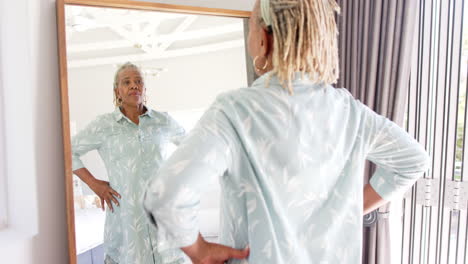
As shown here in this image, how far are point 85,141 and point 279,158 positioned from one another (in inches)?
29.0

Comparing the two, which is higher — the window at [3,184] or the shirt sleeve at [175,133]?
the shirt sleeve at [175,133]

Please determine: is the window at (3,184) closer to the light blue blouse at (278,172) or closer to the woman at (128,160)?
the woman at (128,160)

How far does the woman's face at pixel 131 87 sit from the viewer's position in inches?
46.5

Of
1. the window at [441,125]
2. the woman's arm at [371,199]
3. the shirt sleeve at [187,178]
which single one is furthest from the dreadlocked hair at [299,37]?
the window at [441,125]

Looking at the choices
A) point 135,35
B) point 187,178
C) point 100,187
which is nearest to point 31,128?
point 100,187

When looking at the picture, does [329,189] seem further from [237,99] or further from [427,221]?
[427,221]

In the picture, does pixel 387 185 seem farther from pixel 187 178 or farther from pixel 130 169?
pixel 130 169

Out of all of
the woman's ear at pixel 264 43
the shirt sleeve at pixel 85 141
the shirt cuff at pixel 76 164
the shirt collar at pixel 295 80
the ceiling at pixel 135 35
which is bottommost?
the shirt cuff at pixel 76 164

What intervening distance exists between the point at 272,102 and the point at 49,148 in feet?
2.62

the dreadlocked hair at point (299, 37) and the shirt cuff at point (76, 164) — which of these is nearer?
the dreadlocked hair at point (299, 37)

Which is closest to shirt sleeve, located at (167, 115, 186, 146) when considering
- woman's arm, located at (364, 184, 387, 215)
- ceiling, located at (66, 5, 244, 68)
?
ceiling, located at (66, 5, 244, 68)

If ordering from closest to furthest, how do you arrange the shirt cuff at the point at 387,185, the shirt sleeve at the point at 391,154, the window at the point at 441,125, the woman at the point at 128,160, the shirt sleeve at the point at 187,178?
the shirt sleeve at the point at 187,178 < the shirt sleeve at the point at 391,154 < the shirt cuff at the point at 387,185 < the woman at the point at 128,160 < the window at the point at 441,125

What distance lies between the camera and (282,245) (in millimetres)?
762

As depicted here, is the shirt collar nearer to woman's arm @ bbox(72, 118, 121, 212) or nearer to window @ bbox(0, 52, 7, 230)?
woman's arm @ bbox(72, 118, 121, 212)
